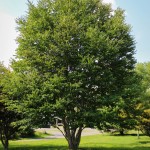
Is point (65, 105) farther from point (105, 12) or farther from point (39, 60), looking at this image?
point (105, 12)

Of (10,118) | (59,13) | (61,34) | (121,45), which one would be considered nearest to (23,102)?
(10,118)

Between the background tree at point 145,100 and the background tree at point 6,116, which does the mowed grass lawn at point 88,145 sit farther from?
the background tree at point 6,116

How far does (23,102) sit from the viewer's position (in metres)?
24.2

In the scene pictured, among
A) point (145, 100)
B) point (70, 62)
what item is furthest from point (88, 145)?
point (145, 100)

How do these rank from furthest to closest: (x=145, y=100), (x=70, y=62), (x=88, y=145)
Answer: (x=145, y=100)
(x=88, y=145)
(x=70, y=62)

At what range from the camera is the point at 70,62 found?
967 inches

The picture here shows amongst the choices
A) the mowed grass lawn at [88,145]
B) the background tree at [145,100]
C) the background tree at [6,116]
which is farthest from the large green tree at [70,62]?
the background tree at [145,100]

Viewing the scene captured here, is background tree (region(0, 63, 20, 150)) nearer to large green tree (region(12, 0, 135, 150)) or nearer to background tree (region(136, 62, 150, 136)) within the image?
large green tree (region(12, 0, 135, 150))

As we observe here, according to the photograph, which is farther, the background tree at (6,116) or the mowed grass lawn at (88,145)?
the mowed grass lawn at (88,145)

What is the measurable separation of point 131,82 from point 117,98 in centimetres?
280

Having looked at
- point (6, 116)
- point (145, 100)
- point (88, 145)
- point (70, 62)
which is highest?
point (145, 100)

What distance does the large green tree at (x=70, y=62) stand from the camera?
23.3 metres

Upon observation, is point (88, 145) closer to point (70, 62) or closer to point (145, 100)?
point (70, 62)

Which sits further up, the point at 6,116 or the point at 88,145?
the point at 6,116
